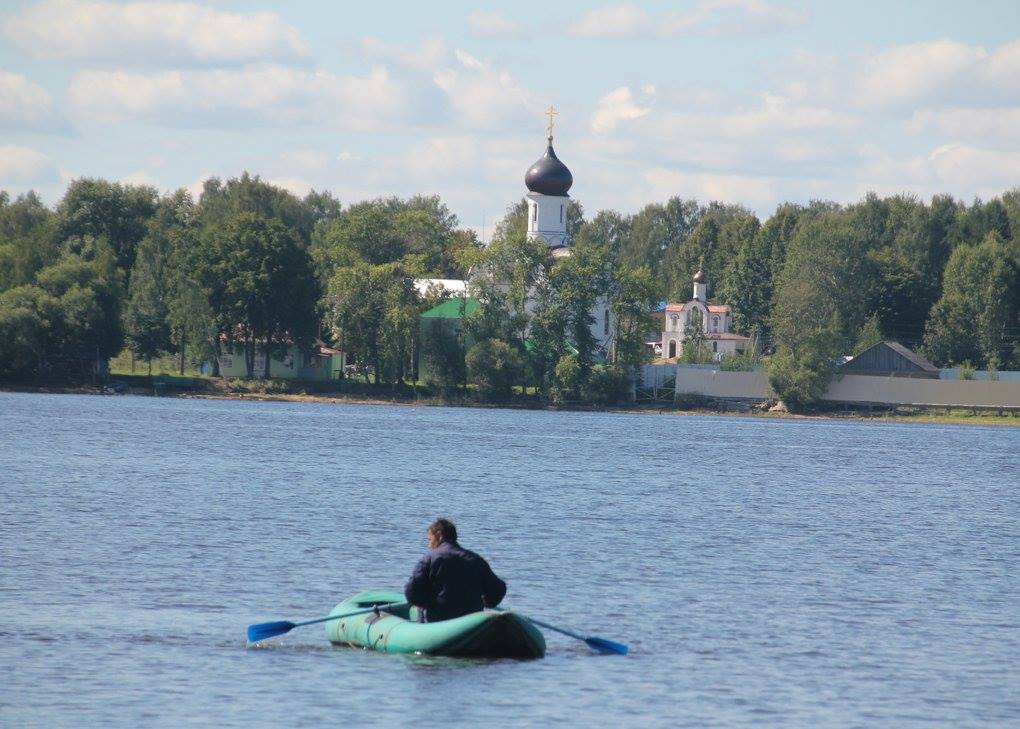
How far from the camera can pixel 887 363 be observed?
4626 inches

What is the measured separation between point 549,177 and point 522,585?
101574 millimetres

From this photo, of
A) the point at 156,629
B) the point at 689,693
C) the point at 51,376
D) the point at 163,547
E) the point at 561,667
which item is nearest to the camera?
the point at 689,693

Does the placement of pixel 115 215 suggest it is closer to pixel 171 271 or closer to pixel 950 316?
pixel 171 271

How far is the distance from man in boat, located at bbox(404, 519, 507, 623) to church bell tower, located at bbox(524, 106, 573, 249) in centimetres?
10645

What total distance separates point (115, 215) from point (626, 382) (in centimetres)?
4160

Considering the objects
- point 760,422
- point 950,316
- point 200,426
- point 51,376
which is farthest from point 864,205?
point 200,426

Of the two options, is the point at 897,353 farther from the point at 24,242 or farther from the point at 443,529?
the point at 443,529

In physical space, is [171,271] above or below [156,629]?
above

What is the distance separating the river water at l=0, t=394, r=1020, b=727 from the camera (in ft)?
60.7

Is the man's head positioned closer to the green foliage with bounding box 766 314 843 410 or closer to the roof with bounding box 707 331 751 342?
the green foliage with bounding box 766 314 843 410

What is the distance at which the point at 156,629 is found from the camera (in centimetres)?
2177

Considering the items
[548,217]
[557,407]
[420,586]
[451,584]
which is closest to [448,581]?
[451,584]

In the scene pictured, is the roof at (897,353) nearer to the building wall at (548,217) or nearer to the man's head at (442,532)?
the building wall at (548,217)

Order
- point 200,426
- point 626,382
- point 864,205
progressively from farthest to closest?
point 864,205 < point 626,382 < point 200,426
